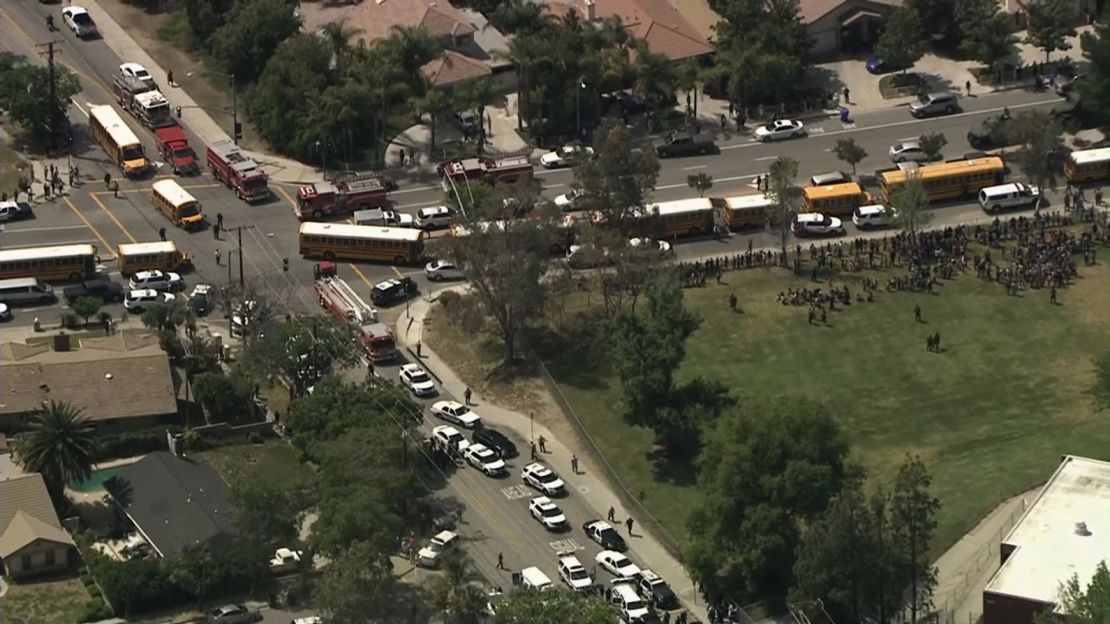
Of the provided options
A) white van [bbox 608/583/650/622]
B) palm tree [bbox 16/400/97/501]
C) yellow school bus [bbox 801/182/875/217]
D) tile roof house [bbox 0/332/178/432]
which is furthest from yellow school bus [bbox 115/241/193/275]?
white van [bbox 608/583/650/622]

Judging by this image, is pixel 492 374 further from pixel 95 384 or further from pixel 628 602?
pixel 628 602

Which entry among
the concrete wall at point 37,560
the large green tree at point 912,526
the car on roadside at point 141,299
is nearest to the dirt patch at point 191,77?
the car on roadside at point 141,299

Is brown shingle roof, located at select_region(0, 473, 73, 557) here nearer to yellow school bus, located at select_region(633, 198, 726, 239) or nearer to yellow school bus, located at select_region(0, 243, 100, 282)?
yellow school bus, located at select_region(0, 243, 100, 282)

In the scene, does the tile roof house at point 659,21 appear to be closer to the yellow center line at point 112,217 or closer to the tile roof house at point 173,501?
the yellow center line at point 112,217

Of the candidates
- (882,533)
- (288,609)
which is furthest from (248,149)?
(882,533)

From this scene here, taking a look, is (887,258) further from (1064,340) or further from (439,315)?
(439,315)
